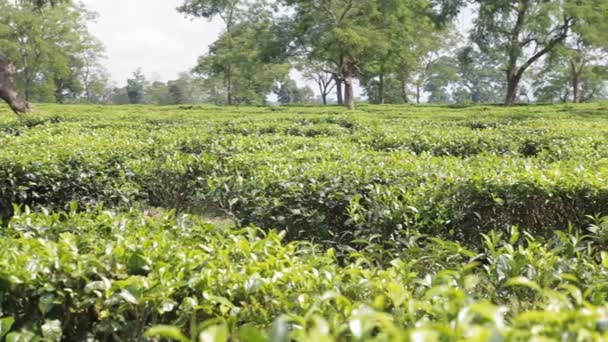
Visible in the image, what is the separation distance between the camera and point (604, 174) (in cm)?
340

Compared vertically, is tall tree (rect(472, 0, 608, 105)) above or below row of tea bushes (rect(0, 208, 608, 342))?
above

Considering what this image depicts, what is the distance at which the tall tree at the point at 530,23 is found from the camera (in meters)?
25.7

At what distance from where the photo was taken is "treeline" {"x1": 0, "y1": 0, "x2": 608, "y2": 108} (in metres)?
26.6

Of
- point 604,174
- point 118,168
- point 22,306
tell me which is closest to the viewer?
point 22,306

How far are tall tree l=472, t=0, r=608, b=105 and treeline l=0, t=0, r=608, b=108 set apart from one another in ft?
0.20

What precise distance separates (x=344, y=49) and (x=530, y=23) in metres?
10.7

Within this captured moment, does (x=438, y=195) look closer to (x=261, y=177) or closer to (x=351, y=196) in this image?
(x=351, y=196)

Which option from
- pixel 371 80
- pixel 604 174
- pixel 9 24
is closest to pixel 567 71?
pixel 371 80

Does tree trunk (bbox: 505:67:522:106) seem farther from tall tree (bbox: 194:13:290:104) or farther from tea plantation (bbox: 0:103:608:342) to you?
tea plantation (bbox: 0:103:608:342)

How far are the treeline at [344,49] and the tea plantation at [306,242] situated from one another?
20.2 metres

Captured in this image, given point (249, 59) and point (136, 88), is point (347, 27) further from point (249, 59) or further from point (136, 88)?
point (136, 88)

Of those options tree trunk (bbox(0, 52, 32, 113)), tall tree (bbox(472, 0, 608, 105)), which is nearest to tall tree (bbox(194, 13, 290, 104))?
tall tree (bbox(472, 0, 608, 105))

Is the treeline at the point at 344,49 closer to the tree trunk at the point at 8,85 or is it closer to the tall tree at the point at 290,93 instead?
the tall tree at the point at 290,93

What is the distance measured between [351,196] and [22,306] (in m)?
2.22
